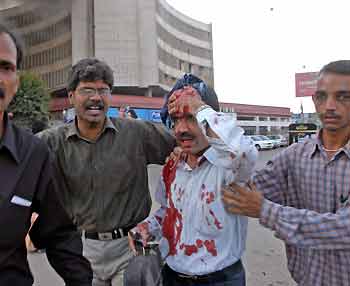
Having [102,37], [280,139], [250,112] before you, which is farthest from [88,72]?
[250,112]

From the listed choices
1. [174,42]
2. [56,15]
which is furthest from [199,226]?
[174,42]

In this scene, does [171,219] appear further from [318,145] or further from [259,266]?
[259,266]

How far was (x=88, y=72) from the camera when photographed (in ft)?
7.45

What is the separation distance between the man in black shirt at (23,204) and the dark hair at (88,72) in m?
0.75

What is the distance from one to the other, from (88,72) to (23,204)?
3.67ft

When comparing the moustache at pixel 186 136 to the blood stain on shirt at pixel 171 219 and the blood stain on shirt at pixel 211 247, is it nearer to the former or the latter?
the blood stain on shirt at pixel 171 219

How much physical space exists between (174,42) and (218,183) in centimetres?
5419

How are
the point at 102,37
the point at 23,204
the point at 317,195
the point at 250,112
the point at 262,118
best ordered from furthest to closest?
the point at 262,118 → the point at 250,112 → the point at 102,37 → the point at 317,195 → the point at 23,204

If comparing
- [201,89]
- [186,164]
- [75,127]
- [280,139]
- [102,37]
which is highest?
[102,37]

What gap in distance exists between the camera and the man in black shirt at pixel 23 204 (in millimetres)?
1323

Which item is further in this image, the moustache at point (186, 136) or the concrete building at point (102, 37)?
the concrete building at point (102, 37)

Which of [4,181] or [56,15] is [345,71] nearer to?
[4,181]

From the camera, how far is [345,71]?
5.35 ft

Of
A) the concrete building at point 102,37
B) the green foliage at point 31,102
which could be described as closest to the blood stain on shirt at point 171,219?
the green foliage at point 31,102
